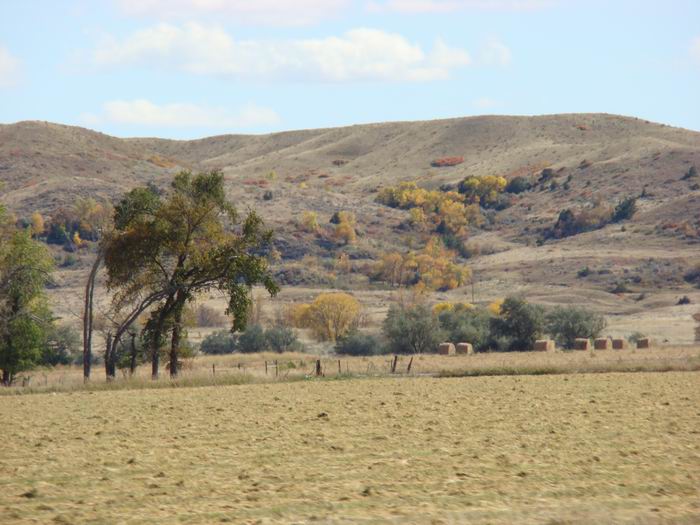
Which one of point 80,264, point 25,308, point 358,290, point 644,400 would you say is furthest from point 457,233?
point 644,400

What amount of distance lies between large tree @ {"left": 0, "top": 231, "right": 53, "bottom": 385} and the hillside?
165ft

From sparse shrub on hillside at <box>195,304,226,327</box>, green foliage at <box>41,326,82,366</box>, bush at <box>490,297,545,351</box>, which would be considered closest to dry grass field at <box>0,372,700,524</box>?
green foliage at <box>41,326,82,366</box>

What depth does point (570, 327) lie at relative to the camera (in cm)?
7119

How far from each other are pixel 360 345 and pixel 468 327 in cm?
694

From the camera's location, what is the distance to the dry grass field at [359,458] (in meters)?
14.4

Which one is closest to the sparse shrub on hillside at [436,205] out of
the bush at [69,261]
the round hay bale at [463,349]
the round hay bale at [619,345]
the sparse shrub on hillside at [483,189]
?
the sparse shrub on hillside at [483,189]

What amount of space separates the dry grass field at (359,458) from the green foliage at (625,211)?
105 metres

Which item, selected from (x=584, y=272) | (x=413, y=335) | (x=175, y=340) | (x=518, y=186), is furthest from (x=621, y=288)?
(x=175, y=340)

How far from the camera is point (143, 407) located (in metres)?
29.2

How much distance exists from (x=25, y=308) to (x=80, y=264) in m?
66.8

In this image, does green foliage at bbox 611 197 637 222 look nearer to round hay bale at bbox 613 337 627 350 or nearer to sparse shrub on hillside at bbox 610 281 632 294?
sparse shrub on hillside at bbox 610 281 632 294

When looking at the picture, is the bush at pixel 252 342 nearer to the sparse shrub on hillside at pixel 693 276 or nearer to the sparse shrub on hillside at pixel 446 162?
the sparse shrub on hillside at pixel 693 276

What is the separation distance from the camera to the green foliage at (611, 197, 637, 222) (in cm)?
13362

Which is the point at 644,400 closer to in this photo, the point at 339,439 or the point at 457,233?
the point at 339,439
